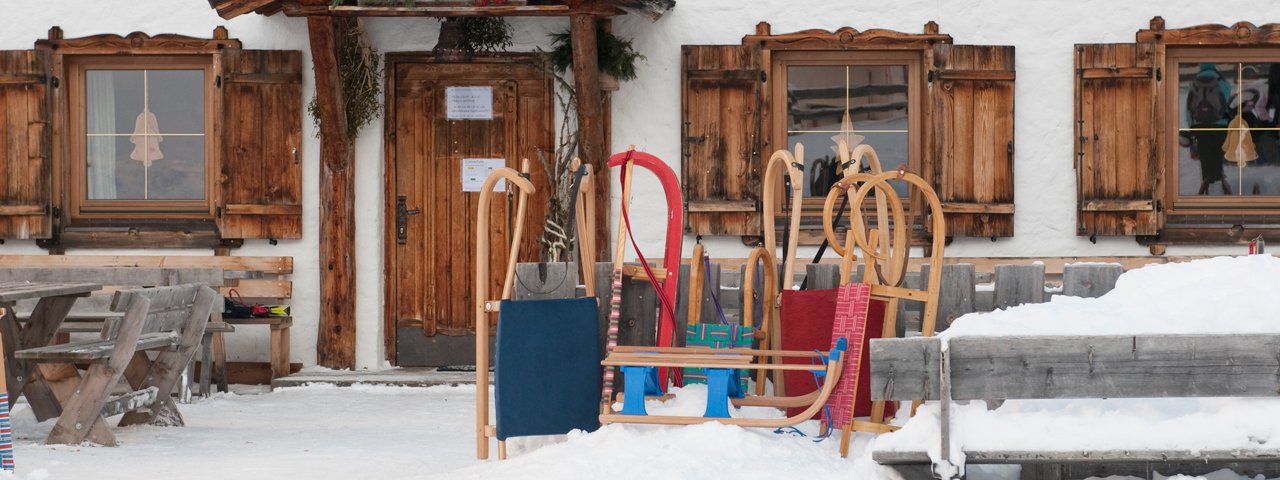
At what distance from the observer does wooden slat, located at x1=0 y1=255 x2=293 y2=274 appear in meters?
9.59

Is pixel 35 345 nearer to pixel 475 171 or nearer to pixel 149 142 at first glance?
pixel 149 142

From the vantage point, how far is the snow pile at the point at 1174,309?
14.6 feet

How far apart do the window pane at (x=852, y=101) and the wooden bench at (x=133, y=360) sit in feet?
12.6

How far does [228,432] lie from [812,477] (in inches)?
137

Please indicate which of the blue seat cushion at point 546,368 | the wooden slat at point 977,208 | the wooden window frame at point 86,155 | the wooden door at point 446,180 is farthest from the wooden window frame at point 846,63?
the blue seat cushion at point 546,368

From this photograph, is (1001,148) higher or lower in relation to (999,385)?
higher

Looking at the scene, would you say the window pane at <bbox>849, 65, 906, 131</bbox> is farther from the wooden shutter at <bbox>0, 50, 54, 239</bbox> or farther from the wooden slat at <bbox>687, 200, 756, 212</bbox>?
the wooden shutter at <bbox>0, 50, 54, 239</bbox>

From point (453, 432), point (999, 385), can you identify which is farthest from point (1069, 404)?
point (453, 432)

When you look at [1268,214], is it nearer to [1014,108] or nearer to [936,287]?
[1014,108]

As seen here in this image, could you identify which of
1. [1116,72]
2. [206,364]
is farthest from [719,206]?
[206,364]

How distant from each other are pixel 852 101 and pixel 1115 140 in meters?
1.59

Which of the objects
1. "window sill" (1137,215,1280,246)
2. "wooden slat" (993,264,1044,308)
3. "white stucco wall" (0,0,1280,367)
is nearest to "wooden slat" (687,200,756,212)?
"white stucco wall" (0,0,1280,367)

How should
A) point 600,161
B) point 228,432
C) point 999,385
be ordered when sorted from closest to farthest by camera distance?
point 999,385
point 228,432
point 600,161

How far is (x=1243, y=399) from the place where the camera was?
4.24 m
